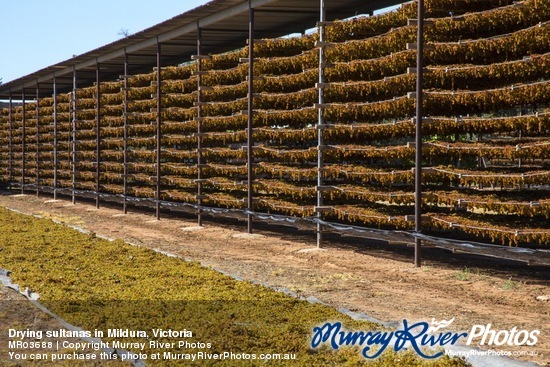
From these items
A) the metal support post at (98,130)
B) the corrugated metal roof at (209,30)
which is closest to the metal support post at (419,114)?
the corrugated metal roof at (209,30)

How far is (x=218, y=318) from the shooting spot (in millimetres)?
9062

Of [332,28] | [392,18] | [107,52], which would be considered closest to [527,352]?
[392,18]

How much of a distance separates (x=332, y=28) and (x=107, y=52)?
1299 cm

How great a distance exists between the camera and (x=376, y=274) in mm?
13836

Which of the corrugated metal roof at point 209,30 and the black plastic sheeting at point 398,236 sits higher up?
the corrugated metal roof at point 209,30

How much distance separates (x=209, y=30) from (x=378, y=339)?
15798 millimetres

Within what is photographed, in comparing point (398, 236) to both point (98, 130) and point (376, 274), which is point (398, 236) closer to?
point (376, 274)

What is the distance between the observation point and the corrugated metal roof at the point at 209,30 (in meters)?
19.0

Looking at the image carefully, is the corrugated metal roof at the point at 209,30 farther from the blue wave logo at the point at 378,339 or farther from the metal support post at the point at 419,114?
the blue wave logo at the point at 378,339

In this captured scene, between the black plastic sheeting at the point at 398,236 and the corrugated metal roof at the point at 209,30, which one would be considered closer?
the black plastic sheeting at the point at 398,236

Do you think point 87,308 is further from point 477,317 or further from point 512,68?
point 512,68

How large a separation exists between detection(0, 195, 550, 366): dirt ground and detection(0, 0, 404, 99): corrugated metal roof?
19.1 ft

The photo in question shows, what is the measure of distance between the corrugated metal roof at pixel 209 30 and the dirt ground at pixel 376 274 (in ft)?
19.1

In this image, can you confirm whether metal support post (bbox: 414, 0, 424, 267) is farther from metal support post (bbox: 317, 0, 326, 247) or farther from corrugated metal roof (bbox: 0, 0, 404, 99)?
corrugated metal roof (bbox: 0, 0, 404, 99)
